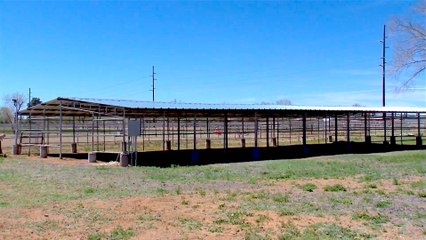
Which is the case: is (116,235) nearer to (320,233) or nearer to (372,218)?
(320,233)

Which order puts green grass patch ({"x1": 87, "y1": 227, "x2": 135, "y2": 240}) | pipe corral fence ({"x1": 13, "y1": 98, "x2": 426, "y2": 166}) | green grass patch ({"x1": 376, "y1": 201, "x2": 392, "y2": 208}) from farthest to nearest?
pipe corral fence ({"x1": 13, "y1": 98, "x2": 426, "y2": 166}) → green grass patch ({"x1": 376, "y1": 201, "x2": 392, "y2": 208}) → green grass patch ({"x1": 87, "y1": 227, "x2": 135, "y2": 240})

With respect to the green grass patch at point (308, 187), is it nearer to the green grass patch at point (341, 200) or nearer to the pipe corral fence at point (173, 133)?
the green grass patch at point (341, 200)

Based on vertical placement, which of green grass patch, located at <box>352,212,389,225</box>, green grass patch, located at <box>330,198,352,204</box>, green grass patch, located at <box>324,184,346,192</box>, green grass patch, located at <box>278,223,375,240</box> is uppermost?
green grass patch, located at <box>324,184,346,192</box>

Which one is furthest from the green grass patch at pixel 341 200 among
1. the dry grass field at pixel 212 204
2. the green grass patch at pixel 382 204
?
the green grass patch at pixel 382 204

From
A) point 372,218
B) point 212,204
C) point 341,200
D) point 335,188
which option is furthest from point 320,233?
point 335,188

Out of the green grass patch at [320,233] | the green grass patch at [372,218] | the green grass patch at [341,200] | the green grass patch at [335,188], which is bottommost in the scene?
the green grass patch at [320,233]

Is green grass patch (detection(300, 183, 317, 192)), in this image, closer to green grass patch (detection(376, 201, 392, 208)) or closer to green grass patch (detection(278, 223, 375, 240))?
green grass patch (detection(376, 201, 392, 208))

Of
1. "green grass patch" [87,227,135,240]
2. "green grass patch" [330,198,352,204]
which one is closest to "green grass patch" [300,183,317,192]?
"green grass patch" [330,198,352,204]

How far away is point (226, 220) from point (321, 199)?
2921 mm

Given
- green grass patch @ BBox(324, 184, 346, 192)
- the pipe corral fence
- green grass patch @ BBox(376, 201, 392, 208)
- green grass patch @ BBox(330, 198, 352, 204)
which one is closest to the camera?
green grass patch @ BBox(376, 201, 392, 208)

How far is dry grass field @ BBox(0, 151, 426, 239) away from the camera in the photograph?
7.12 meters

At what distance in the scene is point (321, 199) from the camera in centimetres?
987

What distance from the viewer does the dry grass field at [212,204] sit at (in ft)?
23.4

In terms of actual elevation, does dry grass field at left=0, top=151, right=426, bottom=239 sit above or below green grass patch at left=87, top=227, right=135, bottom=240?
above
